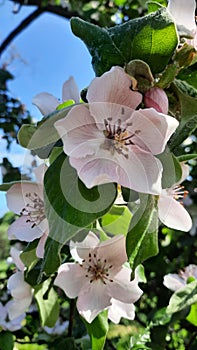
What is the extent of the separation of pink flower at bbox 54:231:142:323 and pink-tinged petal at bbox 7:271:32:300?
165 mm

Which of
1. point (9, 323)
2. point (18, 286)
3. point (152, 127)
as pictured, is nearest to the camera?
point (152, 127)

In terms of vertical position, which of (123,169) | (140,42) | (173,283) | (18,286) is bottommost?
(173,283)

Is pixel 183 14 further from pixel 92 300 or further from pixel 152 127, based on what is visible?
pixel 92 300

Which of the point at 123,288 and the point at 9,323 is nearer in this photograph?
the point at 123,288

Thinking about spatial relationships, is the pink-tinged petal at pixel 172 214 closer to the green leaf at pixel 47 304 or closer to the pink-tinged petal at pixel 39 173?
the pink-tinged petal at pixel 39 173

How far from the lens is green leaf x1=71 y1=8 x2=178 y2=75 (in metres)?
0.53

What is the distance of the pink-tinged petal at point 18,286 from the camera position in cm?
89

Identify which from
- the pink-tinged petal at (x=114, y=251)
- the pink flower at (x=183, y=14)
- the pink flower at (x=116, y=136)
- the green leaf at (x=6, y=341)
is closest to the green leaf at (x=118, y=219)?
the pink-tinged petal at (x=114, y=251)

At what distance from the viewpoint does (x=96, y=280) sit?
2.45ft

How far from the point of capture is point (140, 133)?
0.53 meters

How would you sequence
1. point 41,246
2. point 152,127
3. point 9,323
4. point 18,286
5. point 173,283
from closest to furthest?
point 152,127, point 41,246, point 18,286, point 173,283, point 9,323

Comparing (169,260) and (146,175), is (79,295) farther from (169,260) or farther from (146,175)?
(169,260)

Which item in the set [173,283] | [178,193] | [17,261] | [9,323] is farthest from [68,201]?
[9,323]

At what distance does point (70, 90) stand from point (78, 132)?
6.4 inches
